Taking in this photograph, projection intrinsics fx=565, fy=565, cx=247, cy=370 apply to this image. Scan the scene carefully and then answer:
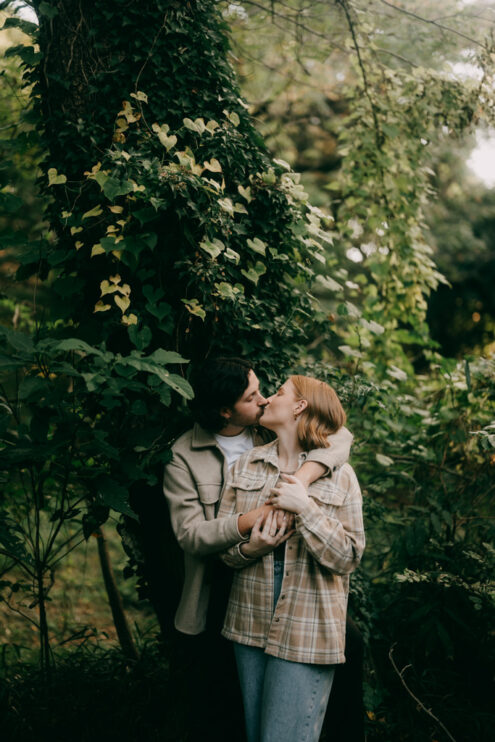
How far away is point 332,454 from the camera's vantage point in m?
2.24

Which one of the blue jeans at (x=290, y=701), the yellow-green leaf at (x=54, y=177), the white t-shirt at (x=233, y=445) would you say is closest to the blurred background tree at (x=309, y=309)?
the yellow-green leaf at (x=54, y=177)

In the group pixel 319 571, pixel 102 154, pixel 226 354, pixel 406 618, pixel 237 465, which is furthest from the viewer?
pixel 406 618

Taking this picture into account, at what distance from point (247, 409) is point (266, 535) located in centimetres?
58

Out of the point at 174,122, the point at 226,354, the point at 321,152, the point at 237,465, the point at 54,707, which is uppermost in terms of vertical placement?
the point at 321,152

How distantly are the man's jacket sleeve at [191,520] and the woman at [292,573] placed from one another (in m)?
0.07

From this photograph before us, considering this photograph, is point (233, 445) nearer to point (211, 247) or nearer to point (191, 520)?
point (191, 520)

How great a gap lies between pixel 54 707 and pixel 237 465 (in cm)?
178

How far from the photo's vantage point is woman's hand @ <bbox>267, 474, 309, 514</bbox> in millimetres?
2020

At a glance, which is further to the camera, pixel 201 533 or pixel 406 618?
pixel 406 618

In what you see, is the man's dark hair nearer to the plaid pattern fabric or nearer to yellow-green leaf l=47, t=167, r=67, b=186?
the plaid pattern fabric

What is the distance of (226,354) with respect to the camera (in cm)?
282

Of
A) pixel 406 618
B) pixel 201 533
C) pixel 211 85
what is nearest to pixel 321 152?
pixel 211 85

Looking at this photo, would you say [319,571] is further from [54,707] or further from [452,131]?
[452,131]

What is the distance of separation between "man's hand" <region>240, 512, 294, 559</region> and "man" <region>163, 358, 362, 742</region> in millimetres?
96
